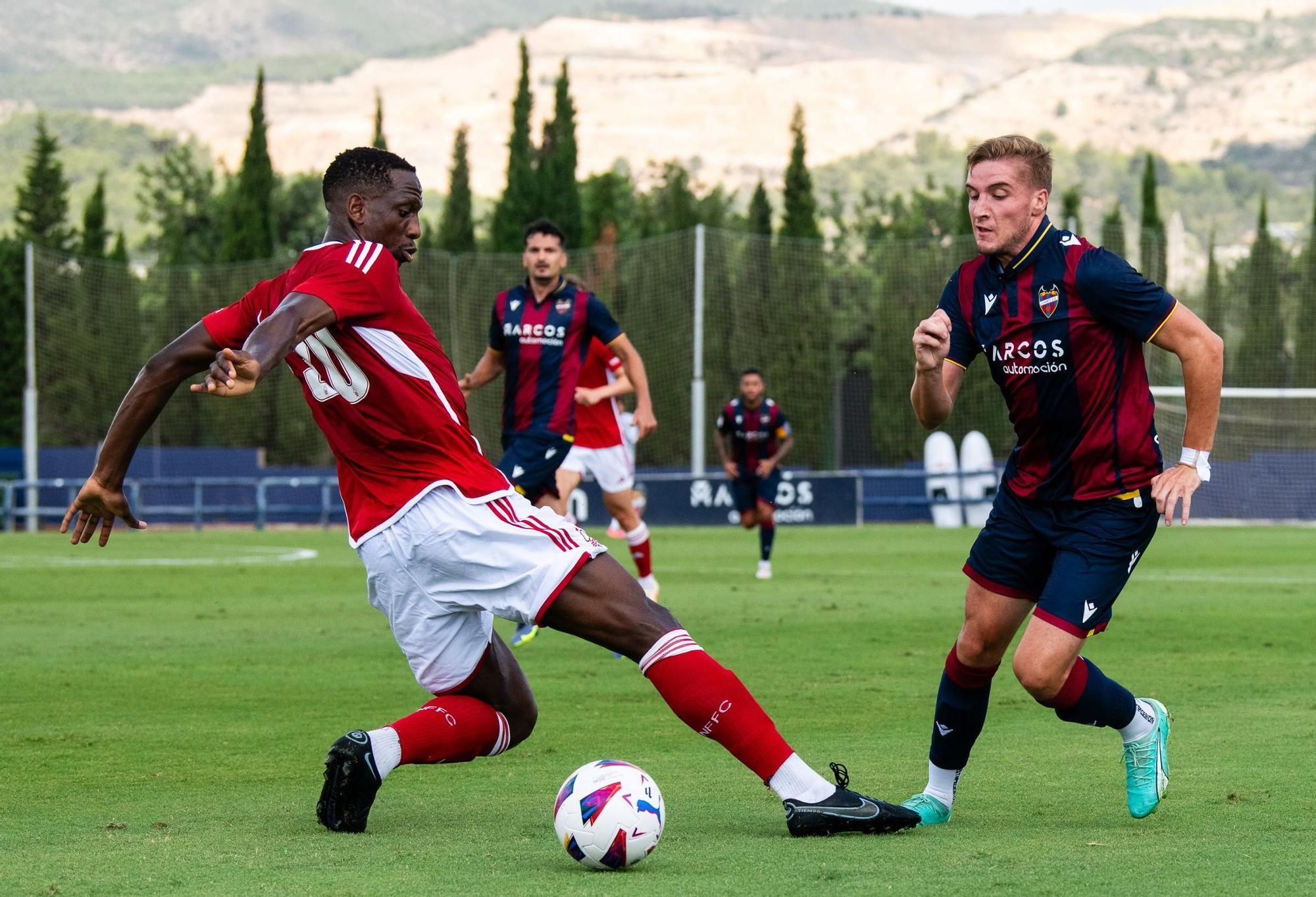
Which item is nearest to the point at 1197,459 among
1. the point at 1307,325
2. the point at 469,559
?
the point at 469,559

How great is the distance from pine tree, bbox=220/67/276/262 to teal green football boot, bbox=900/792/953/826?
3721 cm

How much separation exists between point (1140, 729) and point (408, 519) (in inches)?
95.9

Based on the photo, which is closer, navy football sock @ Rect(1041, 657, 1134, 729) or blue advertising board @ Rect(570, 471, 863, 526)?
navy football sock @ Rect(1041, 657, 1134, 729)

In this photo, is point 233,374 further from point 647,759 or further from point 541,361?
point 541,361

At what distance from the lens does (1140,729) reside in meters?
5.32

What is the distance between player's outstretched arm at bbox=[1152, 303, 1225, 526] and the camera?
5020mm

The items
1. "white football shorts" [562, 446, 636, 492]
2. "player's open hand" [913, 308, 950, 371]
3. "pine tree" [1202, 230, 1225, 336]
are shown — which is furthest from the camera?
"pine tree" [1202, 230, 1225, 336]

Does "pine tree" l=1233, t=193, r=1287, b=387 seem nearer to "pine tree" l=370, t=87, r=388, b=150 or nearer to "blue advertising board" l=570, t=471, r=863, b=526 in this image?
"blue advertising board" l=570, t=471, r=863, b=526

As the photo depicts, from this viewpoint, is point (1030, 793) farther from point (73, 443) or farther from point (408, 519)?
point (73, 443)

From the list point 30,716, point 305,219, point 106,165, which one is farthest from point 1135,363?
point 106,165

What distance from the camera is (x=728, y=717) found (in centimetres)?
485

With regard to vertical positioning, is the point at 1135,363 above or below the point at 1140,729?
above

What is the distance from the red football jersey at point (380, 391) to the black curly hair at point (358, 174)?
0.70ft

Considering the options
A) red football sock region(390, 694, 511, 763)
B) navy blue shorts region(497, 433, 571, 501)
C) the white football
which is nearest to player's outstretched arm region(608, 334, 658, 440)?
navy blue shorts region(497, 433, 571, 501)
